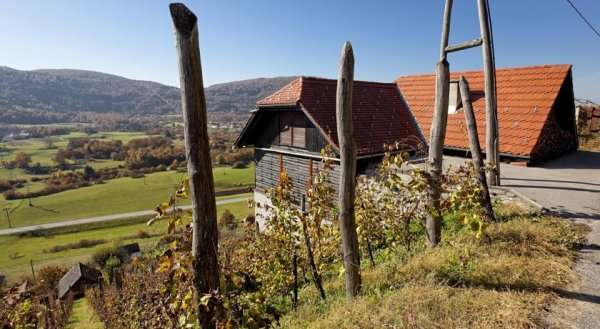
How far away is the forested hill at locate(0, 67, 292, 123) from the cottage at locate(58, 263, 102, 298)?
124499 millimetres

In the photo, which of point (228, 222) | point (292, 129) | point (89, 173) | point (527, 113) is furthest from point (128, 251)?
point (89, 173)

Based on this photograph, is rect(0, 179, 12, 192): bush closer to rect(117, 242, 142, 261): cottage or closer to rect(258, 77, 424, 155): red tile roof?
rect(117, 242, 142, 261): cottage

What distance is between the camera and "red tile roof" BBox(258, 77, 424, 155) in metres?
11.4

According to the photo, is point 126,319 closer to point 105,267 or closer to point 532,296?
point 532,296

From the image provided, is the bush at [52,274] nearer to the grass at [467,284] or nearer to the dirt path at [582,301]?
the grass at [467,284]

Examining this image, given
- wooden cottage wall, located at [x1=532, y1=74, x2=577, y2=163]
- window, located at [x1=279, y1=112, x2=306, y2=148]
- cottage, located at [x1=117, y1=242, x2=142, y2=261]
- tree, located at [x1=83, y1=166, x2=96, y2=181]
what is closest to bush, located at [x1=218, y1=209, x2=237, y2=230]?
cottage, located at [x1=117, y1=242, x2=142, y2=261]

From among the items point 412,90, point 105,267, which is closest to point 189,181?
point 412,90

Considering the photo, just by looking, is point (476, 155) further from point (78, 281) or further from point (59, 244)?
point (59, 244)

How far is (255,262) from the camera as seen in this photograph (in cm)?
591

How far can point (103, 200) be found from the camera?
53844 mm

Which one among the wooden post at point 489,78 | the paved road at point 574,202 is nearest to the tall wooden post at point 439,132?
the paved road at point 574,202

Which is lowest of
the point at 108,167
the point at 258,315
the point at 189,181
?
the point at 108,167

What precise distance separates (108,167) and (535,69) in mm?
87545

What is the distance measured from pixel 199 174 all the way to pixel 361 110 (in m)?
11.3
